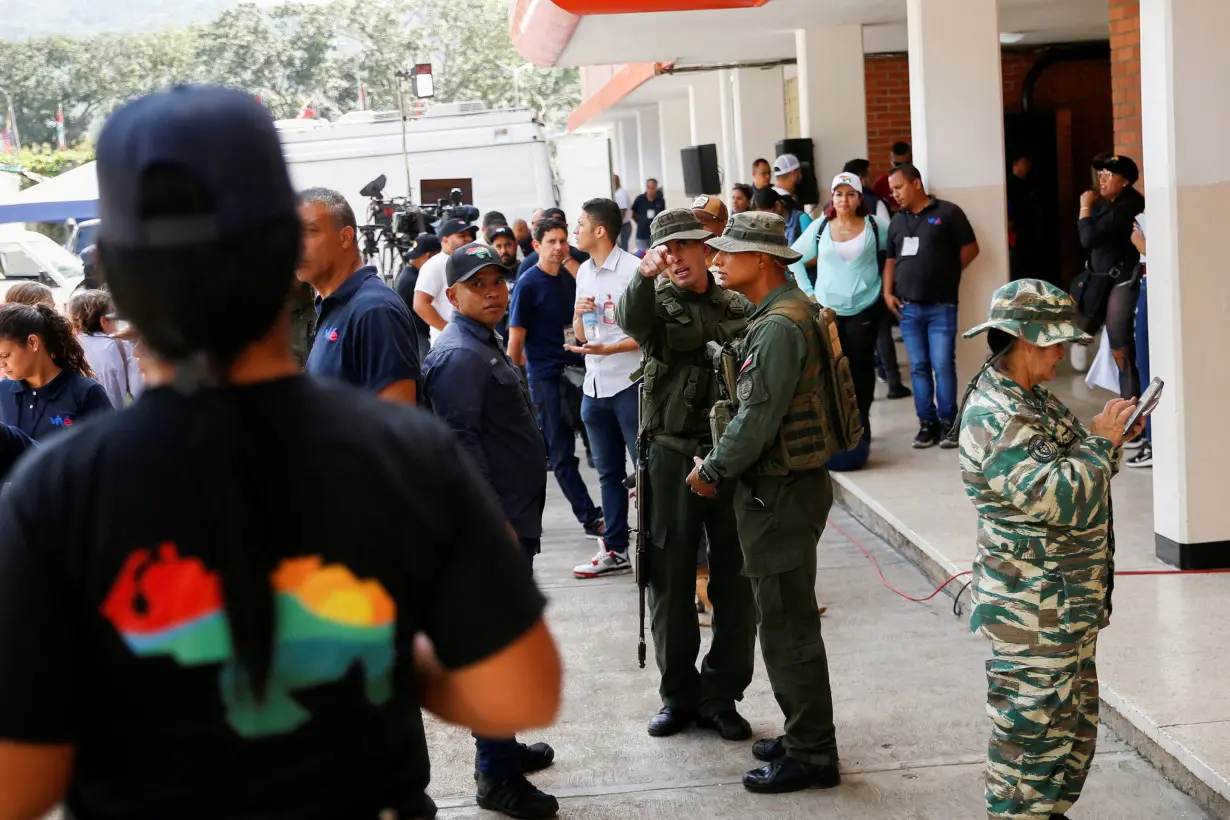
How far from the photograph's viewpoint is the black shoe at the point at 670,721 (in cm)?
512

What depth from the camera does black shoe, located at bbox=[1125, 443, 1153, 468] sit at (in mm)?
8219

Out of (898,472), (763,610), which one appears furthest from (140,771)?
(898,472)

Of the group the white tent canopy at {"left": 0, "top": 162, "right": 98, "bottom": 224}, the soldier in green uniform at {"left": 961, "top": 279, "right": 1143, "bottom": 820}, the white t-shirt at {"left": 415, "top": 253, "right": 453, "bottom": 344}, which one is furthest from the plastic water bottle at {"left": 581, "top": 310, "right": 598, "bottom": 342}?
the white tent canopy at {"left": 0, "top": 162, "right": 98, "bottom": 224}

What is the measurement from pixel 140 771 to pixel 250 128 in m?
0.68

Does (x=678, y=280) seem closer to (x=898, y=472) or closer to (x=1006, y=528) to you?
(x=1006, y=528)

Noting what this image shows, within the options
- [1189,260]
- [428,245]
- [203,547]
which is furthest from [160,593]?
[428,245]

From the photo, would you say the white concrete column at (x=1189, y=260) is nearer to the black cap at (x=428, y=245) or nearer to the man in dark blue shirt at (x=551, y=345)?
the man in dark blue shirt at (x=551, y=345)

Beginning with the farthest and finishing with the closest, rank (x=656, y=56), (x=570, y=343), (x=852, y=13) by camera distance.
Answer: (x=656, y=56) < (x=852, y=13) < (x=570, y=343)

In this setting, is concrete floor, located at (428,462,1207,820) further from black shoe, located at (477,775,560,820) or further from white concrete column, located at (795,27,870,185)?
white concrete column, located at (795,27,870,185)

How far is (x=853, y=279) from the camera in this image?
9258mm

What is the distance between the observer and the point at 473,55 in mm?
77188

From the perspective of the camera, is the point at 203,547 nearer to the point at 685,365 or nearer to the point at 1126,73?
the point at 685,365

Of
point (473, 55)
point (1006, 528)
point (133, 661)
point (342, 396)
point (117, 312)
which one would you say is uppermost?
point (473, 55)

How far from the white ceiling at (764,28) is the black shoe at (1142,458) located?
452cm
